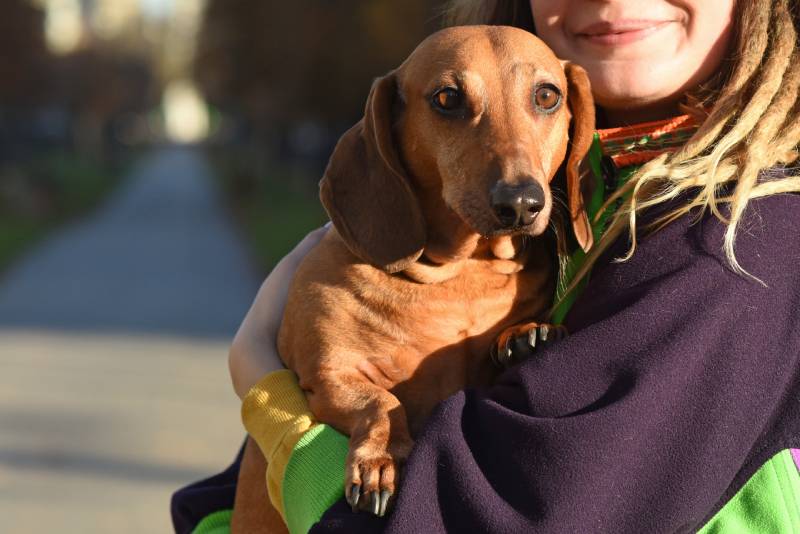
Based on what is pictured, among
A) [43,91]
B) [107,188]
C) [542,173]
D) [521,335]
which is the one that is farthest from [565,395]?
[43,91]

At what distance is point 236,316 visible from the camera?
1088 cm

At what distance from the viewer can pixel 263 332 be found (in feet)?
9.74

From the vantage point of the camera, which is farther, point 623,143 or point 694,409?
point 623,143

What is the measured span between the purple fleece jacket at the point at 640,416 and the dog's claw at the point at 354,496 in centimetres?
2

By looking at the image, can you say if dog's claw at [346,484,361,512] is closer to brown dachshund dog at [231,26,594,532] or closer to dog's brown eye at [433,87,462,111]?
brown dachshund dog at [231,26,594,532]

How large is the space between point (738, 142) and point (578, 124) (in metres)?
0.46

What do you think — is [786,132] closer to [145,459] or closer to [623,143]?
[623,143]

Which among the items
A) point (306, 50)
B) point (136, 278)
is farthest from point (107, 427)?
point (306, 50)

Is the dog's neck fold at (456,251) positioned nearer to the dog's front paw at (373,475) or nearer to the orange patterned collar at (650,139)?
the orange patterned collar at (650,139)

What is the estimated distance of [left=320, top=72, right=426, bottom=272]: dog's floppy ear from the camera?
8.95 ft

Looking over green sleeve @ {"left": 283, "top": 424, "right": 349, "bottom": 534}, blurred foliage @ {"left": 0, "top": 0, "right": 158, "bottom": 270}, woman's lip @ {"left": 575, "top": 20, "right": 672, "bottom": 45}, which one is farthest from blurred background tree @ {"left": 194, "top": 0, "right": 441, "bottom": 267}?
green sleeve @ {"left": 283, "top": 424, "right": 349, "bottom": 534}

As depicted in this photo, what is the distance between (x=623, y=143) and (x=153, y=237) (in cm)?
1680

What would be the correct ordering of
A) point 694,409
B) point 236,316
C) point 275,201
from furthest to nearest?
point 275,201 < point 236,316 < point 694,409

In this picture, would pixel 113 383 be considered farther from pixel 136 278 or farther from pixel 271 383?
pixel 271 383
